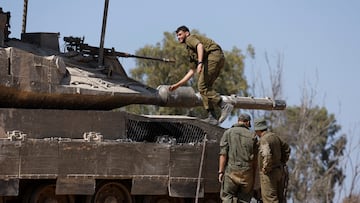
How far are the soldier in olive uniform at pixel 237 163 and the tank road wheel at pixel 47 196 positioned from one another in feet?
8.52

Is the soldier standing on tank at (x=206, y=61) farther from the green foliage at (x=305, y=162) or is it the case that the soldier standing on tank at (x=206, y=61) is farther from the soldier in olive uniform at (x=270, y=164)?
the green foliage at (x=305, y=162)

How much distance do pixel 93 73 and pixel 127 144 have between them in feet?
5.84

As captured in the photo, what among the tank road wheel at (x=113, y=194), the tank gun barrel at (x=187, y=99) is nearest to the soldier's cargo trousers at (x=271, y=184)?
the tank road wheel at (x=113, y=194)

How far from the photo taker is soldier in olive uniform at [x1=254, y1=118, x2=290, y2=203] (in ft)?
70.2

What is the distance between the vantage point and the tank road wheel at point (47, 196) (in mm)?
21703

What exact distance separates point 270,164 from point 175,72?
29.0 metres

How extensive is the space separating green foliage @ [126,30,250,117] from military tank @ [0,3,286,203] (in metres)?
25.2

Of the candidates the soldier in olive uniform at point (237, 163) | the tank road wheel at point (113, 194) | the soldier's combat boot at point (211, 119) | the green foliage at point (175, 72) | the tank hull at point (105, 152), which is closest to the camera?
the tank hull at point (105, 152)

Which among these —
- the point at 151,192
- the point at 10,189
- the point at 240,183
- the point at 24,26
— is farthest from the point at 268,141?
the point at 24,26

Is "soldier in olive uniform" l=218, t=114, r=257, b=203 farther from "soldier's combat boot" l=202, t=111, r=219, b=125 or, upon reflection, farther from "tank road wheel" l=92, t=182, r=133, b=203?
"tank road wheel" l=92, t=182, r=133, b=203

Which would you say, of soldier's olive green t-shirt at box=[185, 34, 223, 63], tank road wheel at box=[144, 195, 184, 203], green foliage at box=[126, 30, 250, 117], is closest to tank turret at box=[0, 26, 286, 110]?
soldier's olive green t-shirt at box=[185, 34, 223, 63]

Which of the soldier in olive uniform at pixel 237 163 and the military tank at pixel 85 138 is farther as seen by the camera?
the soldier in olive uniform at pixel 237 163

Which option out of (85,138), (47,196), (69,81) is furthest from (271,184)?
(69,81)

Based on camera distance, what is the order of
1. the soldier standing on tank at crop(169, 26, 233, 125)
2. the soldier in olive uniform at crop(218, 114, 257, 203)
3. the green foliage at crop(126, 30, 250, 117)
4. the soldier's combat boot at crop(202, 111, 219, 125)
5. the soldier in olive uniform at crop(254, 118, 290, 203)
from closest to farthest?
the soldier in olive uniform at crop(254, 118, 290, 203) → the soldier in olive uniform at crop(218, 114, 257, 203) → the soldier standing on tank at crop(169, 26, 233, 125) → the soldier's combat boot at crop(202, 111, 219, 125) → the green foliage at crop(126, 30, 250, 117)
